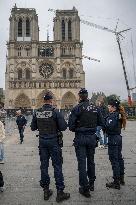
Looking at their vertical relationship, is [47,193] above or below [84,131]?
below

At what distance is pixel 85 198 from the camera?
540cm

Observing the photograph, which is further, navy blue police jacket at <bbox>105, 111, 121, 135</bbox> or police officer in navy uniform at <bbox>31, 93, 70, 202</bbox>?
navy blue police jacket at <bbox>105, 111, 121, 135</bbox>

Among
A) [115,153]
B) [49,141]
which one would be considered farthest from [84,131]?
[115,153]

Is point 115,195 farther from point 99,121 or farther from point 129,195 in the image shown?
point 99,121

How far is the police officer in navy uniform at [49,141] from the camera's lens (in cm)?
559

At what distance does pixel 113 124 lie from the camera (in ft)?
20.5

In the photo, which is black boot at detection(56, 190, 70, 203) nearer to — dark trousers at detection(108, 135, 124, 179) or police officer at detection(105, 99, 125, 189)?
police officer at detection(105, 99, 125, 189)

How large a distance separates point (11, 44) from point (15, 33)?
3027 mm

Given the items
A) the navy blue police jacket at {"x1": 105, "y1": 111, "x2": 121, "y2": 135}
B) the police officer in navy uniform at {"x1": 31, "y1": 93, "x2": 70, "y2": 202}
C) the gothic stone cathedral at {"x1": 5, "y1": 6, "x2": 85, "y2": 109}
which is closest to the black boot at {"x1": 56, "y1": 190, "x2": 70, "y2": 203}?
the police officer in navy uniform at {"x1": 31, "y1": 93, "x2": 70, "y2": 202}

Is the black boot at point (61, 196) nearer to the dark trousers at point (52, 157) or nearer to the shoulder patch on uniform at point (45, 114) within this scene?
the dark trousers at point (52, 157)

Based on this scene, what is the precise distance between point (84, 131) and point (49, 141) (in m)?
0.68

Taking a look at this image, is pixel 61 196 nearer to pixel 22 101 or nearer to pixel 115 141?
pixel 115 141

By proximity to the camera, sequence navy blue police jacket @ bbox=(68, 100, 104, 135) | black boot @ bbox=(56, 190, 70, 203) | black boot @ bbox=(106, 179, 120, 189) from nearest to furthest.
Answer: black boot @ bbox=(56, 190, 70, 203)
navy blue police jacket @ bbox=(68, 100, 104, 135)
black boot @ bbox=(106, 179, 120, 189)

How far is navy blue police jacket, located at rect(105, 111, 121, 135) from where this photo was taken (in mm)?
6270
